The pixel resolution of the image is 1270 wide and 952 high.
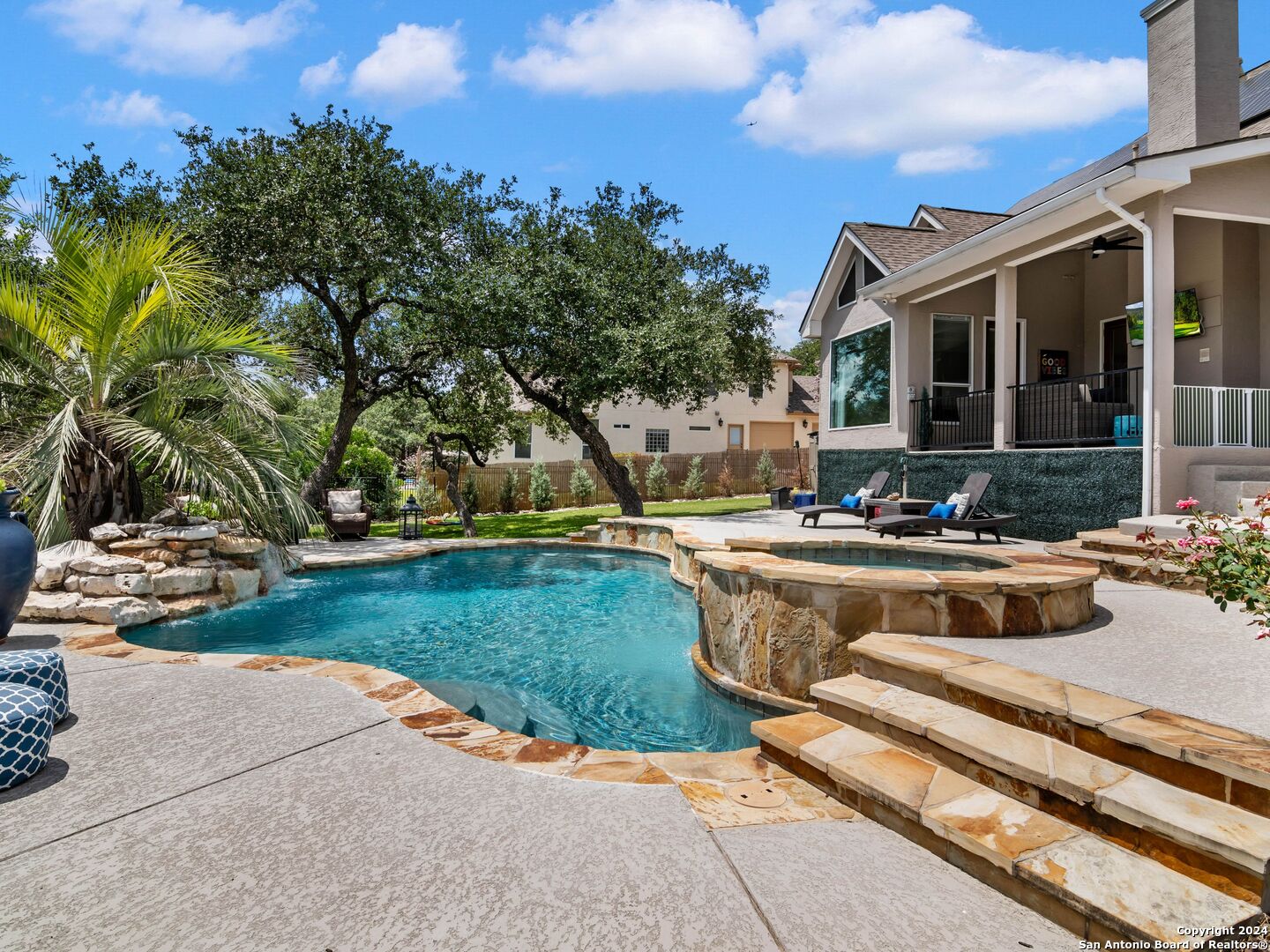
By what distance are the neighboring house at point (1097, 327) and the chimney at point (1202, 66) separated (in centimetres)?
2

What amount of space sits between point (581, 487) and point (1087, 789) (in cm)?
1977

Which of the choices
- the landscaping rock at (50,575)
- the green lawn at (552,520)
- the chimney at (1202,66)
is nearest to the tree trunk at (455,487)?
the green lawn at (552,520)

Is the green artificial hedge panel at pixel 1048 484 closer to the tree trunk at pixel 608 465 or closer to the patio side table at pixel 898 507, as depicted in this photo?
the patio side table at pixel 898 507

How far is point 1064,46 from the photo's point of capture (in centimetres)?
1121

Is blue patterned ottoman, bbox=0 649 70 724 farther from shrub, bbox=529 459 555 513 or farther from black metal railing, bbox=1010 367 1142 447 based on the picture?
shrub, bbox=529 459 555 513

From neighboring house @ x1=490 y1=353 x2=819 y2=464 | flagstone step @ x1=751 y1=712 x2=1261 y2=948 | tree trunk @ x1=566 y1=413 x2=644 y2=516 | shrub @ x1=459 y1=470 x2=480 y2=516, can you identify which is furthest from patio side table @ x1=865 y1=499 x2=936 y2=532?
neighboring house @ x1=490 y1=353 x2=819 y2=464

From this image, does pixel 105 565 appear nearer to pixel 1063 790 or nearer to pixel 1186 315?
pixel 1063 790

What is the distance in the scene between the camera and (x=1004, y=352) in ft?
30.8

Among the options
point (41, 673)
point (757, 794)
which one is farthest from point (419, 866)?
point (41, 673)

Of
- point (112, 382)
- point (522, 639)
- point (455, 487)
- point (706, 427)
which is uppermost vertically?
point (706, 427)

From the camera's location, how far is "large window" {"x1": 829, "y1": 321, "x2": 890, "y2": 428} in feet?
39.6

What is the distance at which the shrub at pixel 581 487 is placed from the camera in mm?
21500

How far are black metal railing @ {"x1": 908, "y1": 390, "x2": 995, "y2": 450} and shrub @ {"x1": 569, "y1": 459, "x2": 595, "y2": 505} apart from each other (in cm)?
1217

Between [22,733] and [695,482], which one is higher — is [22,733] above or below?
below
